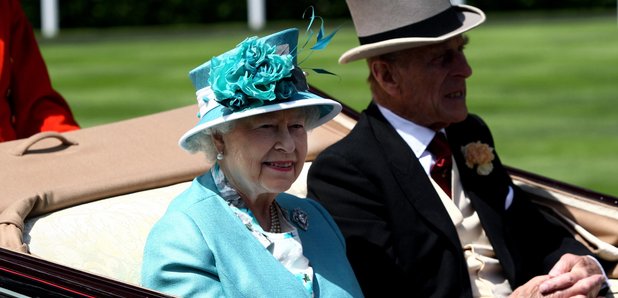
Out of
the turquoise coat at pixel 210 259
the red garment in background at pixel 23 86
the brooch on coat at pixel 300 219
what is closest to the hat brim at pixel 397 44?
the brooch on coat at pixel 300 219

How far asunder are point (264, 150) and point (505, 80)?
34.3ft

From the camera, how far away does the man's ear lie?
4.07 metres

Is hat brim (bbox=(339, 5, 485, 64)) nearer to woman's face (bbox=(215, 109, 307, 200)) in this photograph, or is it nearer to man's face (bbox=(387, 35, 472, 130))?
man's face (bbox=(387, 35, 472, 130))

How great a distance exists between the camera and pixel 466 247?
4.00 meters

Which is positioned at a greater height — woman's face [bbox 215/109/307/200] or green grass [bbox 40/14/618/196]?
woman's face [bbox 215/109/307/200]

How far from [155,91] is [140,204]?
9.53 m

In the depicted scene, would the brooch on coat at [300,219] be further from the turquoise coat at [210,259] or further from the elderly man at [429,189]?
the elderly man at [429,189]

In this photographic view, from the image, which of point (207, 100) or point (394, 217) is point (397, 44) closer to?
point (394, 217)

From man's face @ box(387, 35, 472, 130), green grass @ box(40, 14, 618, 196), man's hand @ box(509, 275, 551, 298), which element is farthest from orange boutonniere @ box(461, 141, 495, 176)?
green grass @ box(40, 14, 618, 196)

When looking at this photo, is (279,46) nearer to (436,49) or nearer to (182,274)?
(182,274)

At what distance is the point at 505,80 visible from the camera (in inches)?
528

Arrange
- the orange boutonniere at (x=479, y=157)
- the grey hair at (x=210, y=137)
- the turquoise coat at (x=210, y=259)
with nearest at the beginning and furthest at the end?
the turquoise coat at (x=210, y=259)
the grey hair at (x=210, y=137)
the orange boutonniere at (x=479, y=157)

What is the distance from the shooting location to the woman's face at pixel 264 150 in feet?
10.5

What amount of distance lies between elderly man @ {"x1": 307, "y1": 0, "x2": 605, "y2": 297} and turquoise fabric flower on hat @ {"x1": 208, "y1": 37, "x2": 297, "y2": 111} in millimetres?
773
